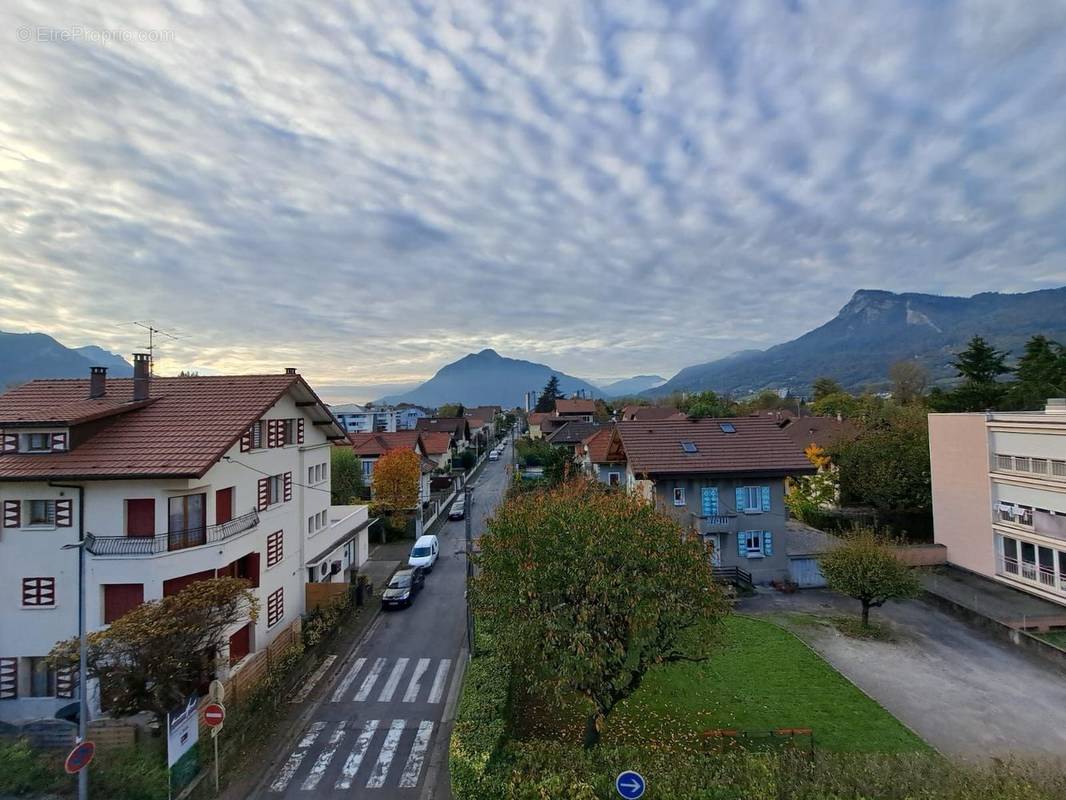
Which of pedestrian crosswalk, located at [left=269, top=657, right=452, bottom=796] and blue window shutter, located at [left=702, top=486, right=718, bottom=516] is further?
blue window shutter, located at [left=702, top=486, right=718, bottom=516]

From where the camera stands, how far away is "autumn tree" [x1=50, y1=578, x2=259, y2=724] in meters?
13.2

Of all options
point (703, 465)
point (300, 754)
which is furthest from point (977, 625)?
point (300, 754)

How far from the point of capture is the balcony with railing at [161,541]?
16.0 metres

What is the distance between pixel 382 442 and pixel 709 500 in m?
32.1

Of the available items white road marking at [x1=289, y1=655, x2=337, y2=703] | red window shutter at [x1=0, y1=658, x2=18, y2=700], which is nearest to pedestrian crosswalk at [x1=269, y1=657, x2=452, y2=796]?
white road marking at [x1=289, y1=655, x2=337, y2=703]

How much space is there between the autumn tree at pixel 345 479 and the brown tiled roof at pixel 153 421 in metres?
19.7

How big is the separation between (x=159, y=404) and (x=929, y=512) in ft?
142

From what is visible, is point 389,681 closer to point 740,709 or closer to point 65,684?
point 65,684

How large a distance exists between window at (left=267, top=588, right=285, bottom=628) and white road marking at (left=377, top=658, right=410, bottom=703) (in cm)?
544

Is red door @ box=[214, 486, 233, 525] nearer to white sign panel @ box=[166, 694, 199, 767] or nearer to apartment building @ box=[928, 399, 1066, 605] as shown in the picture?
white sign panel @ box=[166, 694, 199, 767]

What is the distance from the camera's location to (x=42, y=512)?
16422mm

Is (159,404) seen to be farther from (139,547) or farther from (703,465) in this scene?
(703,465)

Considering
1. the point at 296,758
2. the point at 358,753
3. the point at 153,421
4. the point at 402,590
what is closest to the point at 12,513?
the point at 153,421

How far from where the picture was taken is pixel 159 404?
1992cm
